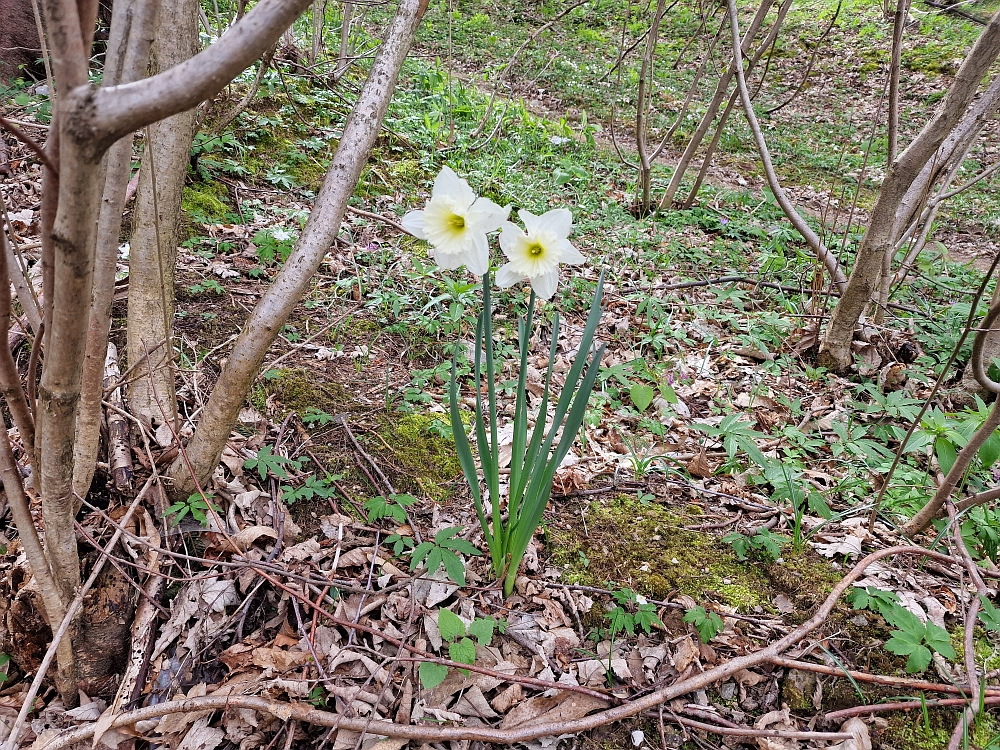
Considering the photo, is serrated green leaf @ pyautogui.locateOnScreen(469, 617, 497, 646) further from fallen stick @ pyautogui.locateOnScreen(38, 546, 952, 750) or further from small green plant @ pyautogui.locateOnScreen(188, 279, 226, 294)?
small green plant @ pyautogui.locateOnScreen(188, 279, 226, 294)

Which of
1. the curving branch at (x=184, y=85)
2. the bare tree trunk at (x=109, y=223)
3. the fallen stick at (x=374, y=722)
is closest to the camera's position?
the curving branch at (x=184, y=85)

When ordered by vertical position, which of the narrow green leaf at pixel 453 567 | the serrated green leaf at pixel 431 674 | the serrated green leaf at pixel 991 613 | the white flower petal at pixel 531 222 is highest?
the white flower petal at pixel 531 222

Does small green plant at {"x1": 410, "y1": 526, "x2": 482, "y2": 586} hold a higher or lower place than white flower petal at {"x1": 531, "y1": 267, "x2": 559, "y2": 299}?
lower

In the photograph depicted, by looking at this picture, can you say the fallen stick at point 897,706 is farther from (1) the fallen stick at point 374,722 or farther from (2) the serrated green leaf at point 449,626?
(2) the serrated green leaf at point 449,626

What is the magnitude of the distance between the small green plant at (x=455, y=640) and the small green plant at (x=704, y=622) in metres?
0.53

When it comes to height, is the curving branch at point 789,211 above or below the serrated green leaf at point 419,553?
above

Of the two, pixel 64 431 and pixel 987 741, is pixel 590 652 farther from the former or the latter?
pixel 64 431

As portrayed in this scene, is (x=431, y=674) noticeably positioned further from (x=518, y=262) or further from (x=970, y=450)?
(x=970, y=450)

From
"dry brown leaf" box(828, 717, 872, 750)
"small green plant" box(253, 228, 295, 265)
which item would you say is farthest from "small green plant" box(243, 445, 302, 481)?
"dry brown leaf" box(828, 717, 872, 750)

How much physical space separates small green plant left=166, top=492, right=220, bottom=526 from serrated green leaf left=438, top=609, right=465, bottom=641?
70cm

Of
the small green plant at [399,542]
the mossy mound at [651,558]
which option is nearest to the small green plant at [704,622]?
the mossy mound at [651,558]

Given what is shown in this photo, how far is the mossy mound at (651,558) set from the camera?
5.28ft

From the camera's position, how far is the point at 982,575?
1.64m

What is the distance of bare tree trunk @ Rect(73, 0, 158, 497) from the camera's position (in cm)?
94
